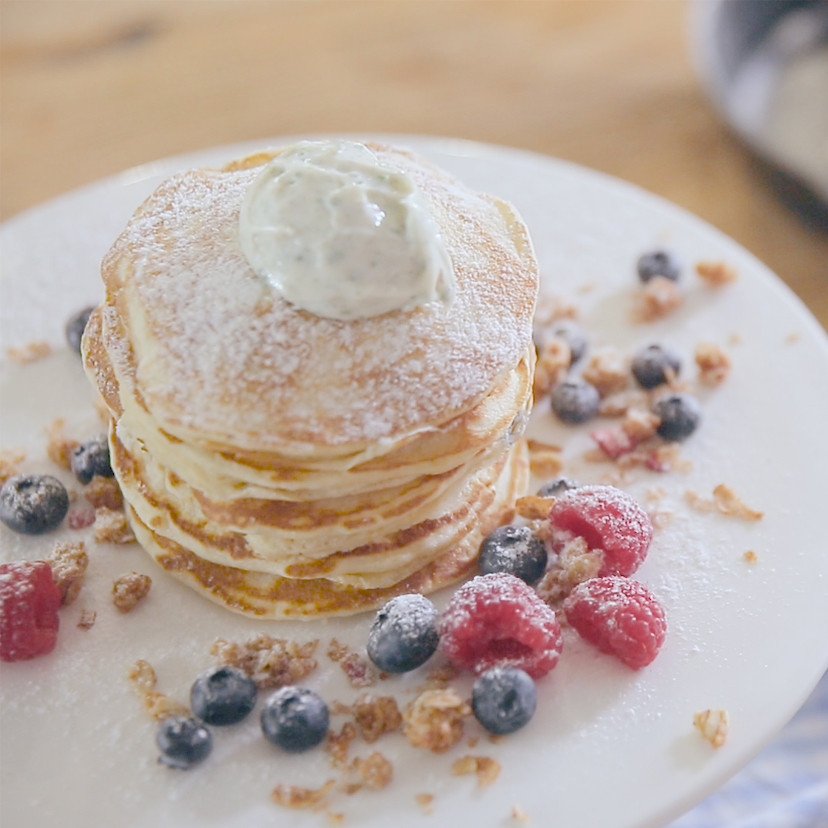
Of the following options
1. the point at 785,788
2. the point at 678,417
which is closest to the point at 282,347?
the point at 678,417

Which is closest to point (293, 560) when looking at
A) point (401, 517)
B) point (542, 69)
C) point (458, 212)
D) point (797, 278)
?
point (401, 517)

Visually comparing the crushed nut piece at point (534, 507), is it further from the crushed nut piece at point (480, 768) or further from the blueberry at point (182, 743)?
the blueberry at point (182, 743)

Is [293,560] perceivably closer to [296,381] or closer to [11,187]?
[296,381]

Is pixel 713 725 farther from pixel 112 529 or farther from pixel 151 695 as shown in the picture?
pixel 112 529

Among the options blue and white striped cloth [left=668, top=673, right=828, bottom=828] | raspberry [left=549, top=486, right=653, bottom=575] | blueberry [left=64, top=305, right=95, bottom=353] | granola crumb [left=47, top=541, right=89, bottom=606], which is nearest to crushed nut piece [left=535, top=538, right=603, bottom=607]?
raspberry [left=549, top=486, right=653, bottom=575]

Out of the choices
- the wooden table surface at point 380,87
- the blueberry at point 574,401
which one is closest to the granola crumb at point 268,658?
the blueberry at point 574,401

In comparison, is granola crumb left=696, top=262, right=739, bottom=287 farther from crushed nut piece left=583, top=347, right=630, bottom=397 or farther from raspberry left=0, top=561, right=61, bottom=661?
raspberry left=0, top=561, right=61, bottom=661
